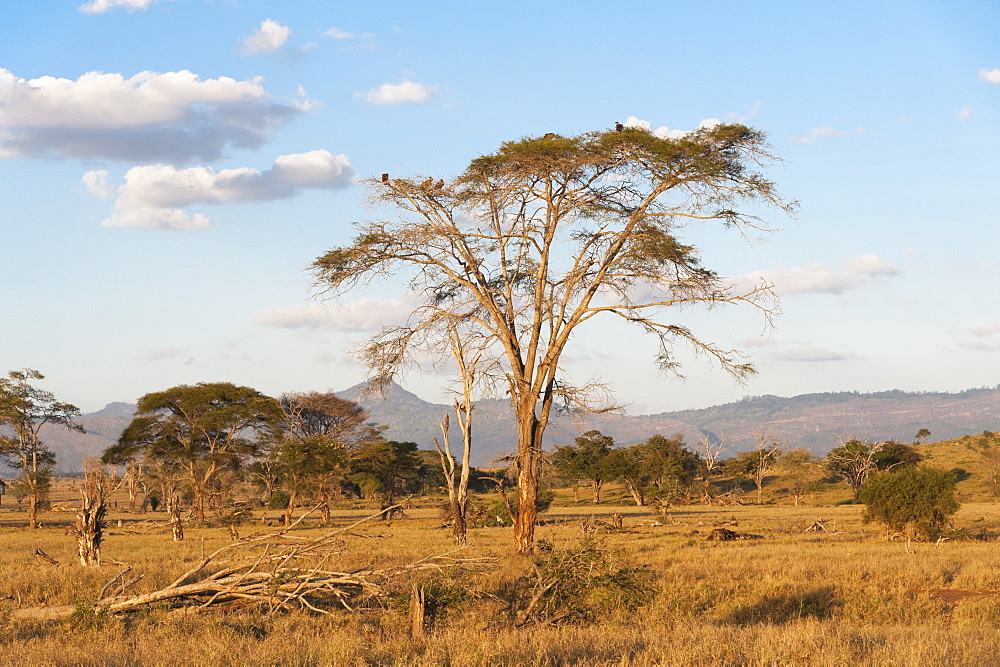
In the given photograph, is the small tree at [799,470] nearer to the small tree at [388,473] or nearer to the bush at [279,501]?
the small tree at [388,473]

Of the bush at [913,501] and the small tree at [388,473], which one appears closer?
the bush at [913,501]

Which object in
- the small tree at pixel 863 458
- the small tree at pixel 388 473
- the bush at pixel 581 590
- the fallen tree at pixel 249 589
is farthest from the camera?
the small tree at pixel 863 458

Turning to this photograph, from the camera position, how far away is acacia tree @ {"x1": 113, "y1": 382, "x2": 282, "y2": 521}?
48.3 metres

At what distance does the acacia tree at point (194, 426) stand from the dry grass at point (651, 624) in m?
27.7

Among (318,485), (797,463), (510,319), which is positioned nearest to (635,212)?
(510,319)

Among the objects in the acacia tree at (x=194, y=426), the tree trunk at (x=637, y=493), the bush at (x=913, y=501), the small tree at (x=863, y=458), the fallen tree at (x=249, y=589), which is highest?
the acacia tree at (x=194, y=426)

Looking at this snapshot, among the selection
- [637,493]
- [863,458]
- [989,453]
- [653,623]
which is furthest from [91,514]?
[989,453]

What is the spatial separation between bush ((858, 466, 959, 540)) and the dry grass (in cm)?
671

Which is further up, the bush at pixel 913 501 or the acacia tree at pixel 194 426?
the acacia tree at pixel 194 426

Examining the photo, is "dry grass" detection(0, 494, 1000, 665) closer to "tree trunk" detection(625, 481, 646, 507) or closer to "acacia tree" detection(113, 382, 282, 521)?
"acacia tree" detection(113, 382, 282, 521)

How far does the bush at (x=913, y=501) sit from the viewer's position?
27.6m

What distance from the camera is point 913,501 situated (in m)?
28.2

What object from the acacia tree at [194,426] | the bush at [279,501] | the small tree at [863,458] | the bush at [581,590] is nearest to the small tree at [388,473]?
the bush at [279,501]

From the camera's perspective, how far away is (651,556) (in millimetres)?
20688
